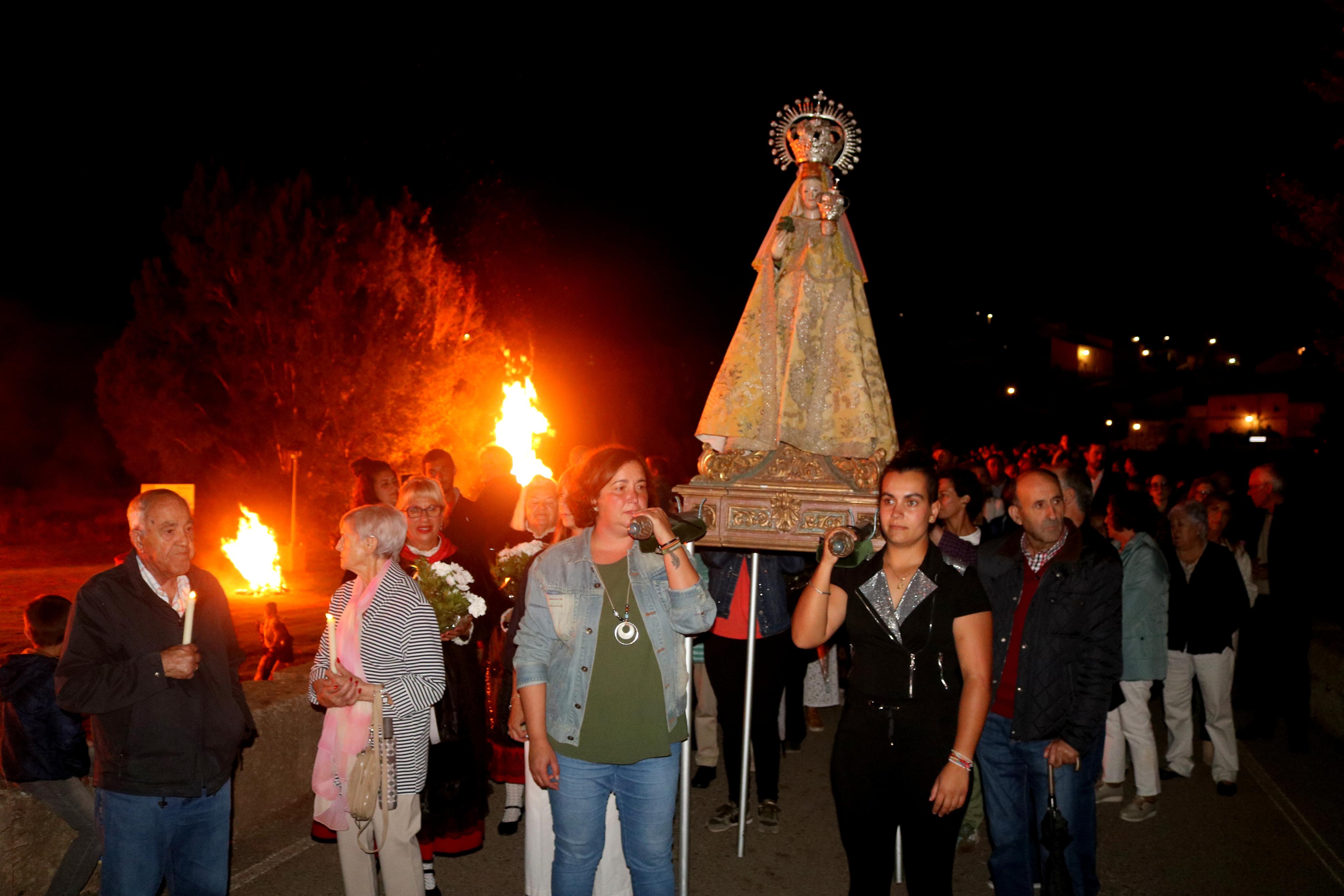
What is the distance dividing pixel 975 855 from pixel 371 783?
11.8 ft

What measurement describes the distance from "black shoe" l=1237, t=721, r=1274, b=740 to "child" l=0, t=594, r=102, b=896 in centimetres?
865

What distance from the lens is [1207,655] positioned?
257 inches

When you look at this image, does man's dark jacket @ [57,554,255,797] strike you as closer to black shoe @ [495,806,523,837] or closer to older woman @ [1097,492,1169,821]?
black shoe @ [495,806,523,837]

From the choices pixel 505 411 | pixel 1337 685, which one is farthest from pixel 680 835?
pixel 505 411

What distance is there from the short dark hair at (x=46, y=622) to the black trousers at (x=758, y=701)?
365cm

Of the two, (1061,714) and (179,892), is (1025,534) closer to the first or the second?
(1061,714)

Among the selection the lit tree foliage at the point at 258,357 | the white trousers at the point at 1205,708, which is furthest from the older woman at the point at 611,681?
the lit tree foliage at the point at 258,357

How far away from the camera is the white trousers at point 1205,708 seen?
21.1ft

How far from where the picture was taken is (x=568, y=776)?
3.60 metres

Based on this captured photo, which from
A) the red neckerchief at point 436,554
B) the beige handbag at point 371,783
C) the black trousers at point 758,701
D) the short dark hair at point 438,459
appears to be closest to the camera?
the beige handbag at point 371,783

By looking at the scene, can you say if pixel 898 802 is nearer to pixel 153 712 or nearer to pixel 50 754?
pixel 153 712

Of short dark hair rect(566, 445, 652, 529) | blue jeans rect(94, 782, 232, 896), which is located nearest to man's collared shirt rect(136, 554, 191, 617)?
blue jeans rect(94, 782, 232, 896)

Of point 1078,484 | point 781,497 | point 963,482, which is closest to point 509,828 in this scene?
point 781,497

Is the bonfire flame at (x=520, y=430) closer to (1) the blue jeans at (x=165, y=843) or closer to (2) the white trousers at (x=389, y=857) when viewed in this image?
(2) the white trousers at (x=389, y=857)
